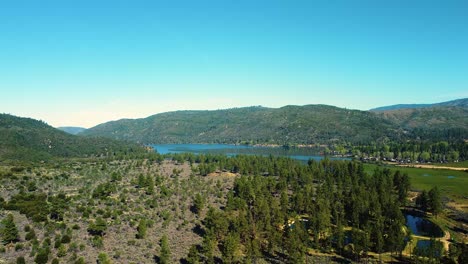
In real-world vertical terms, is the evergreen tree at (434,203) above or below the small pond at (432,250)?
above

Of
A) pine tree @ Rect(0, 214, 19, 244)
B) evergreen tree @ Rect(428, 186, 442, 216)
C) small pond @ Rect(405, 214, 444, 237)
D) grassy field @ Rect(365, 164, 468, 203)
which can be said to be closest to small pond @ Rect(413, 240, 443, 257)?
small pond @ Rect(405, 214, 444, 237)

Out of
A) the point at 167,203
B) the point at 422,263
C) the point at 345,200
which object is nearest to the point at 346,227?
the point at 345,200

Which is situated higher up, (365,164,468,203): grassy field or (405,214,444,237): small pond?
(365,164,468,203): grassy field

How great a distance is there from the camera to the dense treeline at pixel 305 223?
78.5m

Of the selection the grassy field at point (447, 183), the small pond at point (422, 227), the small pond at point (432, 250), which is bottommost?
the small pond at point (422, 227)

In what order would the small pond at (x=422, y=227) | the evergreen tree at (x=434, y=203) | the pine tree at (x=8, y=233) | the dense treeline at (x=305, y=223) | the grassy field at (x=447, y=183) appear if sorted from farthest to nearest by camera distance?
the grassy field at (x=447, y=183) < the evergreen tree at (x=434, y=203) < the small pond at (x=422, y=227) < the dense treeline at (x=305, y=223) < the pine tree at (x=8, y=233)

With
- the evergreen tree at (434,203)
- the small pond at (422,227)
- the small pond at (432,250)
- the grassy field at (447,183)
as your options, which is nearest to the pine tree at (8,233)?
the small pond at (432,250)

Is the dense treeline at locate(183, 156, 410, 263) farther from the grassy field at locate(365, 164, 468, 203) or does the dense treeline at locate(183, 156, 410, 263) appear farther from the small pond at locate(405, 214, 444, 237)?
the grassy field at locate(365, 164, 468, 203)

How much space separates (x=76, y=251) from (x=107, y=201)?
1743 inches

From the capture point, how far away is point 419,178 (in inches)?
7352

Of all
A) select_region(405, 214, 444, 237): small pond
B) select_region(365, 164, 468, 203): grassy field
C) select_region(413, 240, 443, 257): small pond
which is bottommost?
select_region(405, 214, 444, 237): small pond

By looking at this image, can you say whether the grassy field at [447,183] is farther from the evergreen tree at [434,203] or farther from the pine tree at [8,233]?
the pine tree at [8,233]

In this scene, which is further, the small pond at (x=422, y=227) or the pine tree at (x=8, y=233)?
the small pond at (x=422, y=227)

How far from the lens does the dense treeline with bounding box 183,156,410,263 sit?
78.5 m
